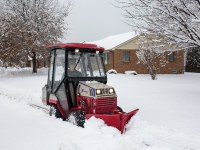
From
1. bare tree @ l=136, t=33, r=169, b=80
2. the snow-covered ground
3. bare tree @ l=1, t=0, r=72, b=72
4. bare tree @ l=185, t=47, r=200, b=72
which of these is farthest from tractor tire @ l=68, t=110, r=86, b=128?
bare tree @ l=185, t=47, r=200, b=72

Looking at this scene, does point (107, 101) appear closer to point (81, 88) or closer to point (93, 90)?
point (93, 90)

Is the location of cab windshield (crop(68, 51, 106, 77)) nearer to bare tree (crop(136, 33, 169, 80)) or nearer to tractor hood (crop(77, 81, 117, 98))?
tractor hood (crop(77, 81, 117, 98))

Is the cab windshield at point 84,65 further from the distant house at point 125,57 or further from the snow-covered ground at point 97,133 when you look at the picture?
the distant house at point 125,57

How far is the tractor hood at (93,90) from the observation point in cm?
541

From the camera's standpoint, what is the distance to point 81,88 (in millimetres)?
5781

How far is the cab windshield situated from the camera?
19.4 feet

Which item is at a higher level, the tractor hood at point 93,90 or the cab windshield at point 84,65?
the cab windshield at point 84,65

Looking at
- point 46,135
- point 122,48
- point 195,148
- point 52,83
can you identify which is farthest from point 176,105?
point 122,48

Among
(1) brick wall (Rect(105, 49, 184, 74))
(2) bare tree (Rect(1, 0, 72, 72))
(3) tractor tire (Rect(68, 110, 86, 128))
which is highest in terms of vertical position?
(2) bare tree (Rect(1, 0, 72, 72))

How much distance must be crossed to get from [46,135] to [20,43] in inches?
860

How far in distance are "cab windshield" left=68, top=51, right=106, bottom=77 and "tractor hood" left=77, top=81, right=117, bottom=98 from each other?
326mm

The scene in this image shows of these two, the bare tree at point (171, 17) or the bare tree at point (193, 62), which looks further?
the bare tree at point (193, 62)

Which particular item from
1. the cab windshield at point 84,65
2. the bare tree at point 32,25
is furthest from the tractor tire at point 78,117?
the bare tree at point 32,25

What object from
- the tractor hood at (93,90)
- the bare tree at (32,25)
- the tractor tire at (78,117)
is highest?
the bare tree at (32,25)
